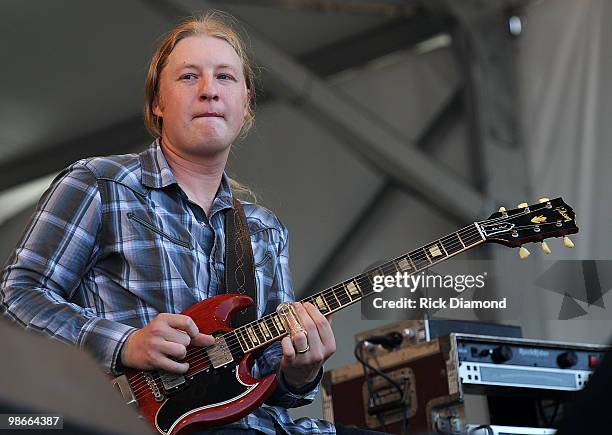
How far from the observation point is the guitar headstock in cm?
257

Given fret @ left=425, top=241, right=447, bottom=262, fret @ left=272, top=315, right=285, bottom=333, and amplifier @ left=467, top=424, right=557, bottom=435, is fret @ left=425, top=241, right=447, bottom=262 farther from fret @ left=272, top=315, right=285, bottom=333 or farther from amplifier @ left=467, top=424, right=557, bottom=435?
amplifier @ left=467, top=424, right=557, bottom=435

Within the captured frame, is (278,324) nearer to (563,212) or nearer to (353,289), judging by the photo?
(353,289)

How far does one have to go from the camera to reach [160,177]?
7.61 feet

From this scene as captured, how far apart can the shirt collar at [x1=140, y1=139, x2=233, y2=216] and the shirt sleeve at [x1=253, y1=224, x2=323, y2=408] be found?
20cm

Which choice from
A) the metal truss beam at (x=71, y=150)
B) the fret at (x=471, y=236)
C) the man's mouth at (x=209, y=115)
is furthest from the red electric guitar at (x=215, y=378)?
the metal truss beam at (x=71, y=150)

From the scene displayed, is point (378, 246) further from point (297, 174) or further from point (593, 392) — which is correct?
point (593, 392)

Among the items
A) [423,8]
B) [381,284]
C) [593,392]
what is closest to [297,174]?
[423,8]

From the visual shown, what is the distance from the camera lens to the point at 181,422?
80.0 inches

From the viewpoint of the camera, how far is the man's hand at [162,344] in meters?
2.01

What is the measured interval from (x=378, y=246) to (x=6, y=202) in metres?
2.10

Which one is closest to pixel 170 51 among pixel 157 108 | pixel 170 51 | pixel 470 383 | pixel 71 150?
pixel 170 51

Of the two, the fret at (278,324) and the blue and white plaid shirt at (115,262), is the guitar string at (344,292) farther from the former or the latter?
the blue and white plaid shirt at (115,262)

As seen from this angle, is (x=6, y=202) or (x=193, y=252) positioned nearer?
(x=193, y=252)

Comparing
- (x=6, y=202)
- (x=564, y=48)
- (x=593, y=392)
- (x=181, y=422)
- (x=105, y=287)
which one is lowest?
(x=593, y=392)
